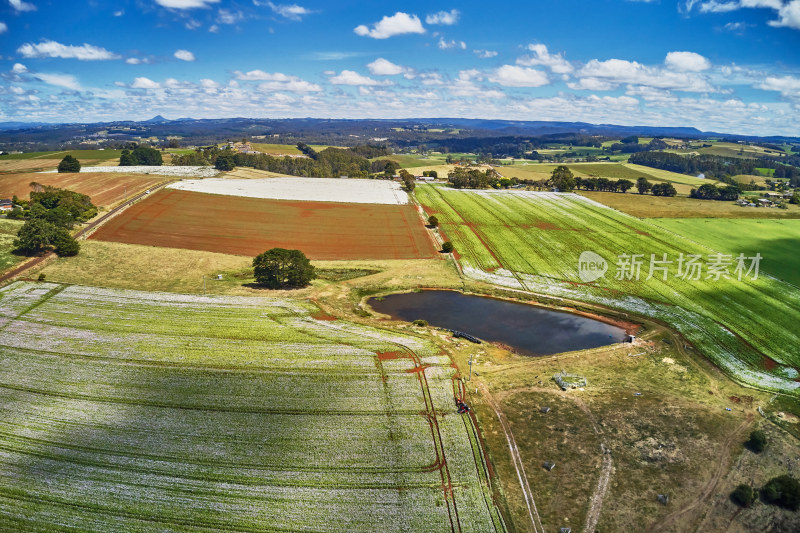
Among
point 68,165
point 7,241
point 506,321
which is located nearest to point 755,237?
point 506,321

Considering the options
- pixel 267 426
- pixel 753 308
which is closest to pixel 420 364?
pixel 267 426

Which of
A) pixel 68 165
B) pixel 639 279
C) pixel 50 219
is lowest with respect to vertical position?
pixel 639 279

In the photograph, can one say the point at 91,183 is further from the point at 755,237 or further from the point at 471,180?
the point at 755,237

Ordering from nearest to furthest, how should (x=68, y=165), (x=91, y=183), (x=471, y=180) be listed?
(x=91, y=183)
(x=68, y=165)
(x=471, y=180)

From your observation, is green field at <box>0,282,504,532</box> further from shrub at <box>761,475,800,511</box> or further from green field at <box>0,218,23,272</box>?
shrub at <box>761,475,800,511</box>

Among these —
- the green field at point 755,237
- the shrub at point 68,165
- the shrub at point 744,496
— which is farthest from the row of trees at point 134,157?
the shrub at point 744,496
